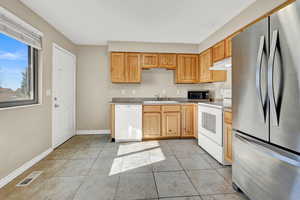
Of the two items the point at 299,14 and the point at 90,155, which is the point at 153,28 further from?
the point at 90,155

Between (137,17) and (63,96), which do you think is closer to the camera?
(137,17)

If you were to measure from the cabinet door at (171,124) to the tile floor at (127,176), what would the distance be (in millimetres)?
577

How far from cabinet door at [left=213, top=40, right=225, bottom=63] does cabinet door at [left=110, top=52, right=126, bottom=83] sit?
2.21 m

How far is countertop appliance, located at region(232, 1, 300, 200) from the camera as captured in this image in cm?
111

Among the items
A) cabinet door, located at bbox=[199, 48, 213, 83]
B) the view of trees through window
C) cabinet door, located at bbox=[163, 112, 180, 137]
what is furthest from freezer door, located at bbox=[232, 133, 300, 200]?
the view of trees through window

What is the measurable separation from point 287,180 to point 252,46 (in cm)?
119

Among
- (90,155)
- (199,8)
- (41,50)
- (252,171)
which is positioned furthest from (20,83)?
(252,171)

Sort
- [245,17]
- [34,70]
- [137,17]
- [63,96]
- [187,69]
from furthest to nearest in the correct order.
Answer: [187,69]
[63,96]
[137,17]
[34,70]
[245,17]

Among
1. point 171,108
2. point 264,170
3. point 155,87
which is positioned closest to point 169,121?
point 171,108

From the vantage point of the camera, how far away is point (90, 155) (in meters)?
2.87

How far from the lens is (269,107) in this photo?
1309 millimetres

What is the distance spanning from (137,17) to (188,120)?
2.58 m

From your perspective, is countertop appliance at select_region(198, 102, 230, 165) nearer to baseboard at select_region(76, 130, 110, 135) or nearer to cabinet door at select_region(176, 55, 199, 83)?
cabinet door at select_region(176, 55, 199, 83)

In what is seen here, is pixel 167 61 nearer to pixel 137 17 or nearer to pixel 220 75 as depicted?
pixel 220 75
